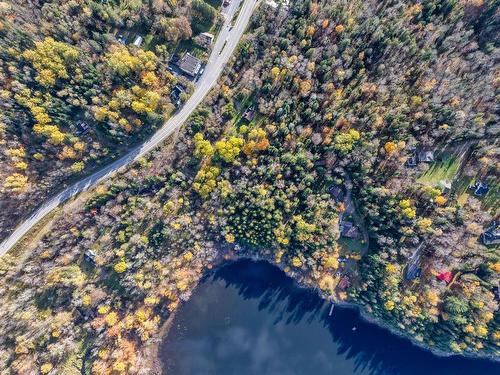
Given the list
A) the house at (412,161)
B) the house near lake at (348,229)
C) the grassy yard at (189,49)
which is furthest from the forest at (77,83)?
the house at (412,161)

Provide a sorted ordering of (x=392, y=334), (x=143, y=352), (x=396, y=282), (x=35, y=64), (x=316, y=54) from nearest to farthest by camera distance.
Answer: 1. (x=35, y=64)
2. (x=316, y=54)
3. (x=396, y=282)
4. (x=143, y=352)
5. (x=392, y=334)

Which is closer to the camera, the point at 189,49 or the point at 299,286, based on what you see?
the point at 189,49

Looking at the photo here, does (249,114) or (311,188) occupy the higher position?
(249,114)

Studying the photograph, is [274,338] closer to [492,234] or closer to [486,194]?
[492,234]

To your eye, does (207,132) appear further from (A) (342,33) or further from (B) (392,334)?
(B) (392,334)

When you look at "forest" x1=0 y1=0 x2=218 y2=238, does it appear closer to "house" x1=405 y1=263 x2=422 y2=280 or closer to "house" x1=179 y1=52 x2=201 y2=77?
"house" x1=179 y1=52 x2=201 y2=77

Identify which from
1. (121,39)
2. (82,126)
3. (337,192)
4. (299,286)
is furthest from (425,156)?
(82,126)

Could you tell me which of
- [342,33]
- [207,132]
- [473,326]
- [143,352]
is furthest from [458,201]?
[143,352]
